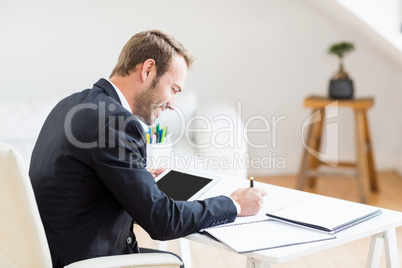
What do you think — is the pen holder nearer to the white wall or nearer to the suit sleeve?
the white wall

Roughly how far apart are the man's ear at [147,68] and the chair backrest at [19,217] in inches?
19.8

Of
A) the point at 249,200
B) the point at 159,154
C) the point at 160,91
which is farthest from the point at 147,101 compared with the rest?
the point at 159,154

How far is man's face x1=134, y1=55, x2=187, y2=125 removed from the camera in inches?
71.0

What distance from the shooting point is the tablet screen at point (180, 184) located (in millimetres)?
1907

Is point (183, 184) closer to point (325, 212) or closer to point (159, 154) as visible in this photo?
point (325, 212)

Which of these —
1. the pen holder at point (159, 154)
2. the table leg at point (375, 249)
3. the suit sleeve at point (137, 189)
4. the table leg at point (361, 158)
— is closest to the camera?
the suit sleeve at point (137, 189)

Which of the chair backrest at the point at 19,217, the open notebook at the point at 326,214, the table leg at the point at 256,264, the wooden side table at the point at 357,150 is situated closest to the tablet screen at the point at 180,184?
the open notebook at the point at 326,214

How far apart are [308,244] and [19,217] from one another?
72 cm

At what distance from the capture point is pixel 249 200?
1.75 metres

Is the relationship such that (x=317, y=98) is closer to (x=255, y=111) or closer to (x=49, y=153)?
(x=255, y=111)

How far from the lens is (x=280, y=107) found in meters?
4.38

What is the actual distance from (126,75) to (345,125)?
293cm

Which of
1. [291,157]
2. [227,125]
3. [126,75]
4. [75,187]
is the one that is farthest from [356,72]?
[75,187]

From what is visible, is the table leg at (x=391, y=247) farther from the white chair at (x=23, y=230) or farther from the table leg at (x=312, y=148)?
the table leg at (x=312, y=148)
